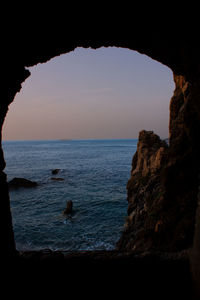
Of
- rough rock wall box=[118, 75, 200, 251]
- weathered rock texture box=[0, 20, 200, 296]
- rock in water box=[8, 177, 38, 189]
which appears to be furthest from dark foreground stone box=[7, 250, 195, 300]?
rock in water box=[8, 177, 38, 189]

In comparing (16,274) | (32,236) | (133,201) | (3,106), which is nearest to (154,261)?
(16,274)

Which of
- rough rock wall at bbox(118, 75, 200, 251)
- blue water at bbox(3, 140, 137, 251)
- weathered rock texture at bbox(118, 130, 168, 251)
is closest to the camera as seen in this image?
rough rock wall at bbox(118, 75, 200, 251)

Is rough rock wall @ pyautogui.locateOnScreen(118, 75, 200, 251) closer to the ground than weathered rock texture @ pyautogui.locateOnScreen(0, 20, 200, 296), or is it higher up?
closer to the ground

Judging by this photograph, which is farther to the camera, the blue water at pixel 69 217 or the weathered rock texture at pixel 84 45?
the blue water at pixel 69 217

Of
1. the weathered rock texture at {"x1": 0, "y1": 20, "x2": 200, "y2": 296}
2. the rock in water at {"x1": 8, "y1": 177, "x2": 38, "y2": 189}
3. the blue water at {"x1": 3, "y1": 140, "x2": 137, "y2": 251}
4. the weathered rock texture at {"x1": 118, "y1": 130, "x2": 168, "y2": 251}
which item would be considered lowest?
the blue water at {"x1": 3, "y1": 140, "x2": 137, "y2": 251}

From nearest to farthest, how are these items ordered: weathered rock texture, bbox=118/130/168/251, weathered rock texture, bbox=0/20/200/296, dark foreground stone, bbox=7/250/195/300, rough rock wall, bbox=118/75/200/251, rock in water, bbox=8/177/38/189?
weathered rock texture, bbox=0/20/200/296 < dark foreground stone, bbox=7/250/195/300 < rough rock wall, bbox=118/75/200/251 < weathered rock texture, bbox=118/130/168/251 < rock in water, bbox=8/177/38/189

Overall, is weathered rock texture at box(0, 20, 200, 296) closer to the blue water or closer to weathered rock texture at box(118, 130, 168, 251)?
weathered rock texture at box(118, 130, 168, 251)

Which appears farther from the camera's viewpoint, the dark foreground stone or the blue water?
the blue water

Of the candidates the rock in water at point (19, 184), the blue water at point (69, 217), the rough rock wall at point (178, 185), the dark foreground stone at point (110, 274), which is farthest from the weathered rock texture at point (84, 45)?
the rock in water at point (19, 184)

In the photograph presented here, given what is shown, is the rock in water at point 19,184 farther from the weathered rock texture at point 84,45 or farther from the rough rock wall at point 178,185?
the weathered rock texture at point 84,45

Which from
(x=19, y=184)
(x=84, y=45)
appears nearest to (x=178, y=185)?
(x=84, y=45)

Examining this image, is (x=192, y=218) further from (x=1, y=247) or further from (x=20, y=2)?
(x=20, y=2)

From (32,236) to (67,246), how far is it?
13.7 feet

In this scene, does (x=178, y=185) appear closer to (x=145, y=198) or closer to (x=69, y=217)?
(x=145, y=198)
